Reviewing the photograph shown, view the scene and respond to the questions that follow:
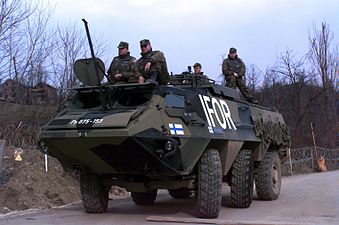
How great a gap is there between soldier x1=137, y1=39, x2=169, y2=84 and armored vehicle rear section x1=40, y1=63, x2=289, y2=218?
0.30 meters

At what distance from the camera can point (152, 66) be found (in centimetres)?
972

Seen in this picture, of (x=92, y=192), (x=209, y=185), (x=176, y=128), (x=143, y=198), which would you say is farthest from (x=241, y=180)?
(x=92, y=192)

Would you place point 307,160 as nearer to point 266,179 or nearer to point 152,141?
point 266,179

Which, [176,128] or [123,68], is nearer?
[176,128]

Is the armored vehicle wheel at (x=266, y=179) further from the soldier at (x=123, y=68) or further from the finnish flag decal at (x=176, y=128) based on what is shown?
the finnish flag decal at (x=176, y=128)

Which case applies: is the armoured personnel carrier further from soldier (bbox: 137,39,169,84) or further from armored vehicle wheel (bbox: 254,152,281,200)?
armored vehicle wheel (bbox: 254,152,281,200)

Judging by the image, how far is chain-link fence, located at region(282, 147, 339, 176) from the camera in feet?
85.7

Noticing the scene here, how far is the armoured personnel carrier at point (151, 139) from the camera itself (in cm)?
848

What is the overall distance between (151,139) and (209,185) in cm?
145

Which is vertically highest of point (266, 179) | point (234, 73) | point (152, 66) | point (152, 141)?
point (234, 73)

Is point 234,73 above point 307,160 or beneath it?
above

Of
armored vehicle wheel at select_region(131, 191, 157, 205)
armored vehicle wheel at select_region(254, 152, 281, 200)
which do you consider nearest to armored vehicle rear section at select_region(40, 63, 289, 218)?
armored vehicle wheel at select_region(254, 152, 281, 200)

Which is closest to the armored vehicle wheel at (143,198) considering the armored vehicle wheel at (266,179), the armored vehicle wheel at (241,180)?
the armored vehicle wheel at (241,180)

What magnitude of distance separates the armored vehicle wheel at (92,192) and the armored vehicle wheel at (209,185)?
1.99 metres
